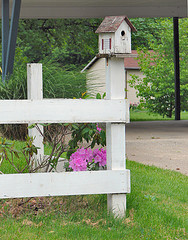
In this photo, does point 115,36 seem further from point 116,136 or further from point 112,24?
point 116,136

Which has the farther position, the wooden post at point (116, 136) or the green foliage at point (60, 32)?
the green foliage at point (60, 32)

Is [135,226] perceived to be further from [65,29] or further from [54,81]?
[65,29]

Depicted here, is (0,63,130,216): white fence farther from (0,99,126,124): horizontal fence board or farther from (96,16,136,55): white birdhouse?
(96,16,136,55): white birdhouse

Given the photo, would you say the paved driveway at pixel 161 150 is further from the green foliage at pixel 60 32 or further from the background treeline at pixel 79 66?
the green foliage at pixel 60 32

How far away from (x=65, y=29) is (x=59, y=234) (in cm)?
1915

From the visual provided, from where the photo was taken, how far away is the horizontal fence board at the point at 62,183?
11.0ft

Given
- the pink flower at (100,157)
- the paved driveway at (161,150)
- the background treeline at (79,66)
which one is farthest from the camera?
the background treeline at (79,66)

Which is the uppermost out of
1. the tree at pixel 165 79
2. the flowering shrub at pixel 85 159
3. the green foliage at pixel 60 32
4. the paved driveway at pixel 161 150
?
the green foliage at pixel 60 32

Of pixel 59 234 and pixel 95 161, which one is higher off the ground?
pixel 95 161

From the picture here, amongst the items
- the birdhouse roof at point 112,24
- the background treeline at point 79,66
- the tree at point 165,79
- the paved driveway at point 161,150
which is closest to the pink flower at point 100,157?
the birdhouse roof at point 112,24

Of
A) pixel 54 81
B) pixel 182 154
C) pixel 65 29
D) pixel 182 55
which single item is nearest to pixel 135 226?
pixel 182 154

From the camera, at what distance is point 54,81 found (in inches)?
318

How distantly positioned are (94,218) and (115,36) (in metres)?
1.45

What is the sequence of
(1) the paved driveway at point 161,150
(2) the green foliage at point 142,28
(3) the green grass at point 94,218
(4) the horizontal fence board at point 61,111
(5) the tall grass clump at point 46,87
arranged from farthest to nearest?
(2) the green foliage at point 142,28 < (5) the tall grass clump at point 46,87 < (1) the paved driveway at point 161,150 < (4) the horizontal fence board at point 61,111 < (3) the green grass at point 94,218
